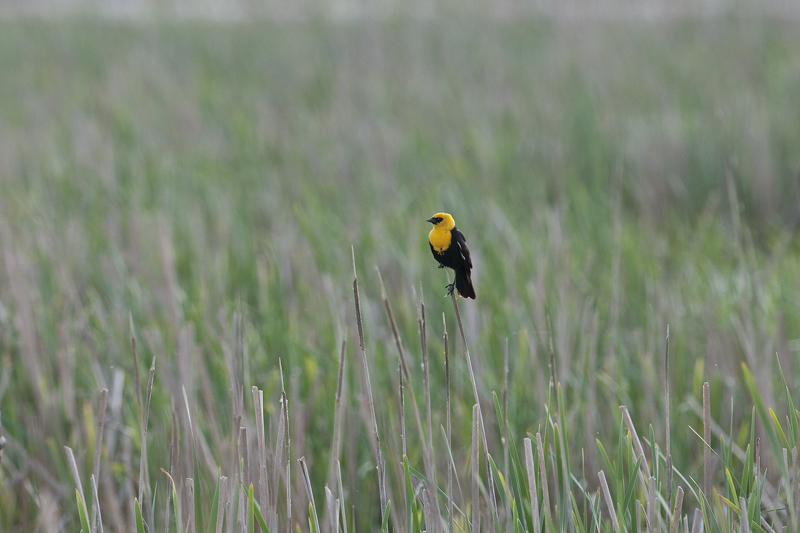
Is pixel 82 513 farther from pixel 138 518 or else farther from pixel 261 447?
pixel 261 447

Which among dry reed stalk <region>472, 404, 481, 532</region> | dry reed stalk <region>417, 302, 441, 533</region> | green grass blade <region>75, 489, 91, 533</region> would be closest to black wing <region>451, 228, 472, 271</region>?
dry reed stalk <region>417, 302, 441, 533</region>

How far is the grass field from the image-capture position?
3.39 ft

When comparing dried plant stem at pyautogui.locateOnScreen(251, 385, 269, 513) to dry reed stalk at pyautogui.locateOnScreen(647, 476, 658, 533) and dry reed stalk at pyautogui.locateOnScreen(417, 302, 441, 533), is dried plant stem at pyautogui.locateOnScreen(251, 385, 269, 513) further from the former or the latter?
dry reed stalk at pyautogui.locateOnScreen(647, 476, 658, 533)

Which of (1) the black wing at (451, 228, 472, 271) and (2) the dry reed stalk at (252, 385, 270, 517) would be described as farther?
(2) the dry reed stalk at (252, 385, 270, 517)

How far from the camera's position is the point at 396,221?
2590 mm

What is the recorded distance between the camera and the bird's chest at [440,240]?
64 centimetres

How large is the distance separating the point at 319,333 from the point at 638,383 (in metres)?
0.78

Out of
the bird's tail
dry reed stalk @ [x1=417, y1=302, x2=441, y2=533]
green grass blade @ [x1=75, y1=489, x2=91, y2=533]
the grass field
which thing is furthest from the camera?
the grass field

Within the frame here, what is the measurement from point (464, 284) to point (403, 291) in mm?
1333

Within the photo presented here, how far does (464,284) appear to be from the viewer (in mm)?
635

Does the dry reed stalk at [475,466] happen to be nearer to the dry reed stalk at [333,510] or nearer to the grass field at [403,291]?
the grass field at [403,291]

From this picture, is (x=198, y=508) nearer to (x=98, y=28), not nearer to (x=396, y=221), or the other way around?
(x=396, y=221)

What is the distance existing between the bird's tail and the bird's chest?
0.08 feet

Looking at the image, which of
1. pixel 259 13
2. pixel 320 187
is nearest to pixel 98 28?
pixel 259 13
